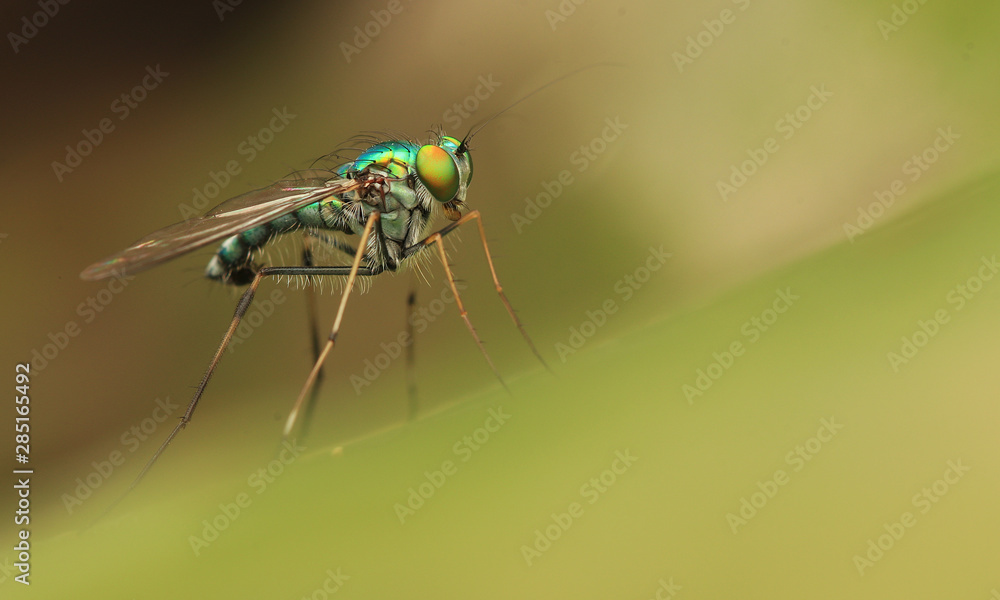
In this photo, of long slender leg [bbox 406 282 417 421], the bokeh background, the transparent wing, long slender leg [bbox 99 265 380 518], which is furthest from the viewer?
long slender leg [bbox 406 282 417 421]

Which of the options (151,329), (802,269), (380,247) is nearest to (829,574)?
(802,269)

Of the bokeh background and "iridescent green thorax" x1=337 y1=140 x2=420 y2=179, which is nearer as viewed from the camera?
the bokeh background

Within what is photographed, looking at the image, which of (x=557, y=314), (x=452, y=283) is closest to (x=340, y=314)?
(x=452, y=283)

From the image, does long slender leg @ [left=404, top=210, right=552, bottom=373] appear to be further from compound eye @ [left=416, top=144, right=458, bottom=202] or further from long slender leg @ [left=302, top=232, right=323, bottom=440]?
long slender leg @ [left=302, top=232, right=323, bottom=440]

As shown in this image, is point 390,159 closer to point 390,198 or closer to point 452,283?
point 390,198

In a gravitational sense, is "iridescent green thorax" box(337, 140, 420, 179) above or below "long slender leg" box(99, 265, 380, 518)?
above

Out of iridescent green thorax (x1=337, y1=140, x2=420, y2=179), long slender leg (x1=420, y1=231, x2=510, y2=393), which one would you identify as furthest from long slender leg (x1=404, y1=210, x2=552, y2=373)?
iridescent green thorax (x1=337, y1=140, x2=420, y2=179)

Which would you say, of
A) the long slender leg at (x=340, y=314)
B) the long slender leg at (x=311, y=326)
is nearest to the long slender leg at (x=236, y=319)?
the long slender leg at (x=340, y=314)
